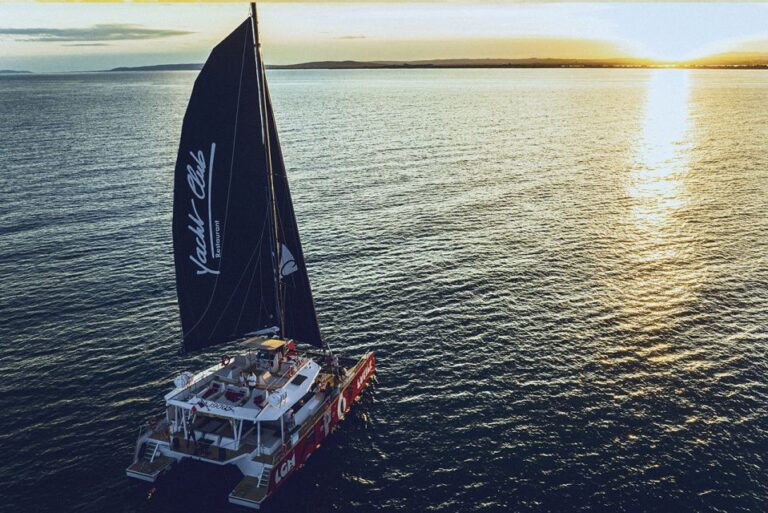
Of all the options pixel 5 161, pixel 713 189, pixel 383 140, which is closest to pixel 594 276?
pixel 713 189

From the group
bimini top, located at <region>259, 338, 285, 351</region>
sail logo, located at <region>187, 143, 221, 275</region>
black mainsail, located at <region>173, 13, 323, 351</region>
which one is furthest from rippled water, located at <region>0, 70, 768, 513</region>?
sail logo, located at <region>187, 143, 221, 275</region>

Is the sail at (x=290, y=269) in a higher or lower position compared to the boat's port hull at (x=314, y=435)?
higher

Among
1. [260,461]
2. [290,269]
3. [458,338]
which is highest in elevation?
[290,269]

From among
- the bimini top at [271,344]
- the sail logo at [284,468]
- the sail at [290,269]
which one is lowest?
the sail logo at [284,468]

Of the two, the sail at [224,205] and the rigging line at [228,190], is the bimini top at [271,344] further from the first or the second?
the rigging line at [228,190]

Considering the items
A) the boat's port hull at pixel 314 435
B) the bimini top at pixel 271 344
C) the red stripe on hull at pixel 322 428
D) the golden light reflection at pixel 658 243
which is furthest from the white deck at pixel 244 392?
the golden light reflection at pixel 658 243

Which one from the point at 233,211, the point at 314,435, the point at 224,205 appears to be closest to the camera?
the point at 224,205

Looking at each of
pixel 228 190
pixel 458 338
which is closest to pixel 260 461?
pixel 228 190

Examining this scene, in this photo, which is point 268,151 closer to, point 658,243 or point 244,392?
point 244,392
